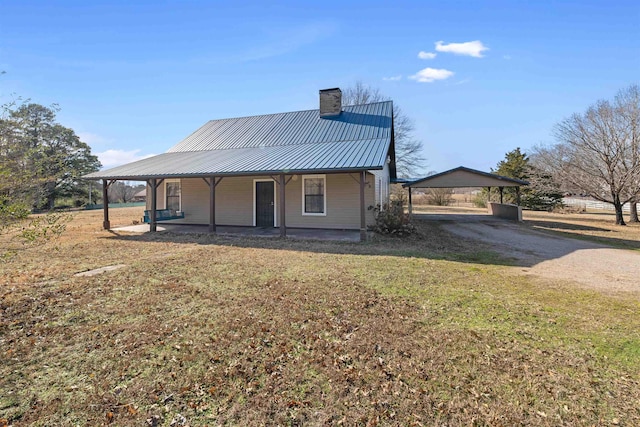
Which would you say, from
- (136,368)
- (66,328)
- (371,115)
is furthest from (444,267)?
(371,115)

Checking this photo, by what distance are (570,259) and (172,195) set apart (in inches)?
601

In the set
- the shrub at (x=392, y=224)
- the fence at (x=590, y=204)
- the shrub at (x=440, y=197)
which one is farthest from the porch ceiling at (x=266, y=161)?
the fence at (x=590, y=204)

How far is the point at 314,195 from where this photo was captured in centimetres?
1249

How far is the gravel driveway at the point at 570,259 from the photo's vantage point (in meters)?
5.89

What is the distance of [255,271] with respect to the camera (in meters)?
6.37

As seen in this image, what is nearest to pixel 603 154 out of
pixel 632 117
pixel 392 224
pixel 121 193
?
pixel 632 117

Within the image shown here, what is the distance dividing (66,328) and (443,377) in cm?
439

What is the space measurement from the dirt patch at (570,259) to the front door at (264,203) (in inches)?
308

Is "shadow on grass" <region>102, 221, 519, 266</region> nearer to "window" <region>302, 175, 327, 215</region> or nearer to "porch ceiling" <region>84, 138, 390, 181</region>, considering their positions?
"porch ceiling" <region>84, 138, 390, 181</region>

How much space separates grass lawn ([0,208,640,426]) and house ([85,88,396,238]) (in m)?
5.12

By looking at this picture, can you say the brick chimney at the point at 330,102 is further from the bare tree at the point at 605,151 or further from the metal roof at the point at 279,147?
the bare tree at the point at 605,151

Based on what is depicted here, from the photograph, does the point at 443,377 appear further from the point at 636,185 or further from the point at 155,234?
the point at 636,185

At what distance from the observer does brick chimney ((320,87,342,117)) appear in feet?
51.1

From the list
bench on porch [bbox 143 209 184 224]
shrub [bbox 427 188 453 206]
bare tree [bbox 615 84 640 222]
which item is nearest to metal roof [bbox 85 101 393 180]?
bench on porch [bbox 143 209 184 224]
